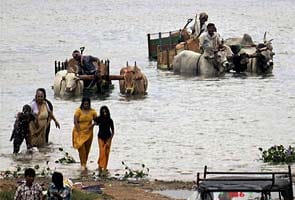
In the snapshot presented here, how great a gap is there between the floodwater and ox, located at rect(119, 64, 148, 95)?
14.7 inches

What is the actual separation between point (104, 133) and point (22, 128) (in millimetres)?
3331

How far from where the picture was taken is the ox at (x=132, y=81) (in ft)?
113

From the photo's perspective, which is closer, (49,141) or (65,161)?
(65,161)

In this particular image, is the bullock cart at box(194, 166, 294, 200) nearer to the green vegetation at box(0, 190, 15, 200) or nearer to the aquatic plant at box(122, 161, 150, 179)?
the green vegetation at box(0, 190, 15, 200)

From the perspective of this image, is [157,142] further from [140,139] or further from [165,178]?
[165,178]

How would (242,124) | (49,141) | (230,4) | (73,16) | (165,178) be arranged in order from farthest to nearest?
(230,4) → (73,16) → (242,124) → (49,141) → (165,178)

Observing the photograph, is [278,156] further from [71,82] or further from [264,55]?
[264,55]

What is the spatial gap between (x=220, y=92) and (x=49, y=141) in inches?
465

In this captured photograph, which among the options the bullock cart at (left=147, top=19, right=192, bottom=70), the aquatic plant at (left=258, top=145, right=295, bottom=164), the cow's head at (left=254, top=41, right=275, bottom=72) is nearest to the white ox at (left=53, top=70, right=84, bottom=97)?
the bullock cart at (left=147, top=19, right=192, bottom=70)

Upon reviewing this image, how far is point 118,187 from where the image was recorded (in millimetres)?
18453

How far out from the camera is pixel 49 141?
81.5ft

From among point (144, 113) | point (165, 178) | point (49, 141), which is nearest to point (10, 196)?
point (165, 178)

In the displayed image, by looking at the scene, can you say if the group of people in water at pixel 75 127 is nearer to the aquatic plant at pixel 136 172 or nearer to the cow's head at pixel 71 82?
the aquatic plant at pixel 136 172

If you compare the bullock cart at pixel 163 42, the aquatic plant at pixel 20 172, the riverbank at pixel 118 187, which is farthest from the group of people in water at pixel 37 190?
the bullock cart at pixel 163 42
